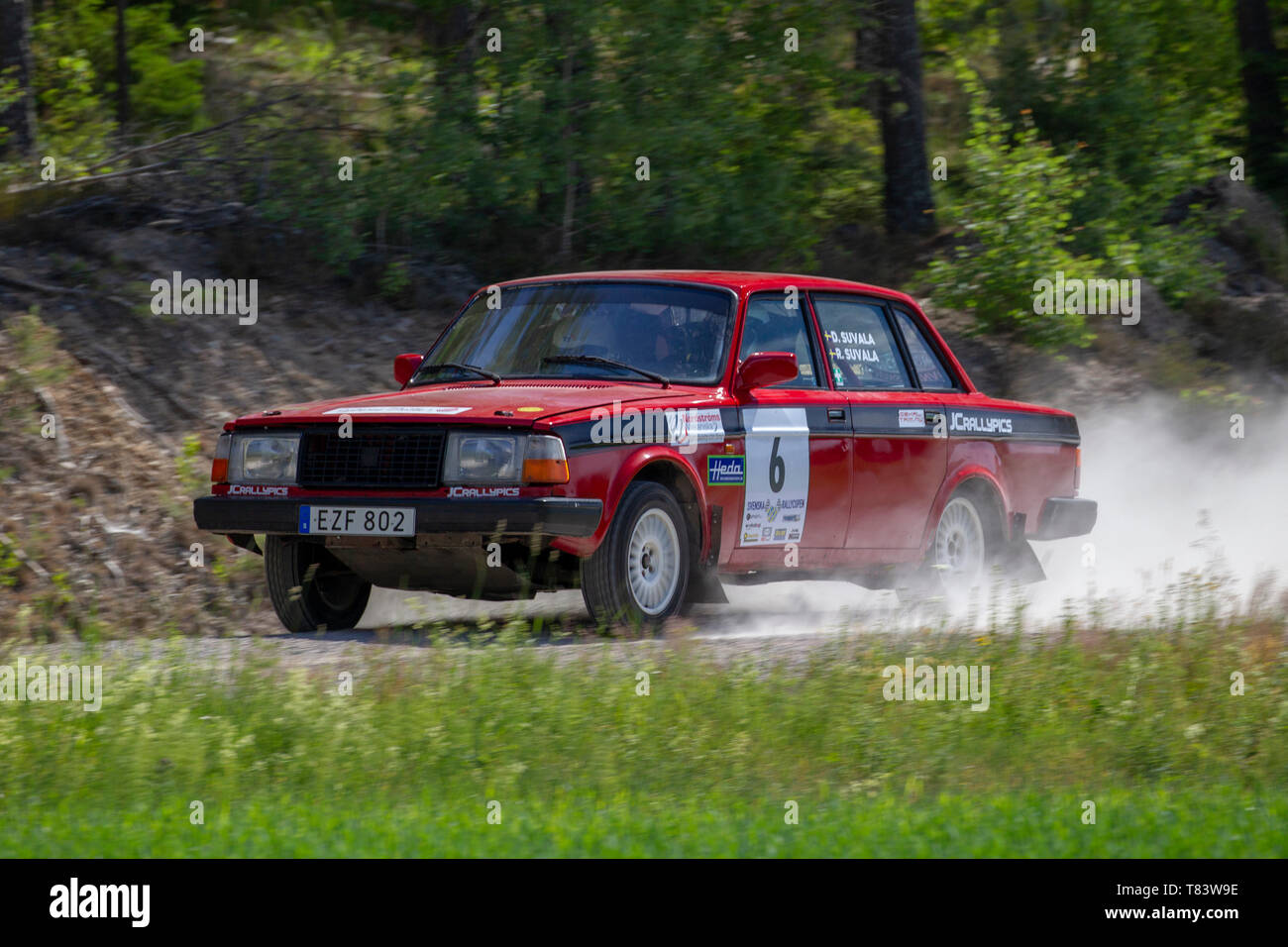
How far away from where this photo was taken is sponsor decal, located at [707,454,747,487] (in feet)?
27.3

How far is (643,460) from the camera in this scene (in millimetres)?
7867

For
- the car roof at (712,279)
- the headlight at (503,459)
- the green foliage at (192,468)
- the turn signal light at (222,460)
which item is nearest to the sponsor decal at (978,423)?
the car roof at (712,279)

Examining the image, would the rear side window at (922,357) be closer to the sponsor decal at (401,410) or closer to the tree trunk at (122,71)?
the sponsor decal at (401,410)

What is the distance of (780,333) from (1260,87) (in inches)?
623

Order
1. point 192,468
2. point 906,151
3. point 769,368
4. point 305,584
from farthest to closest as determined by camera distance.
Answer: point 906,151, point 192,468, point 305,584, point 769,368

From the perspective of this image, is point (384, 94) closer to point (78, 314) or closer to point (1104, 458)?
point (78, 314)

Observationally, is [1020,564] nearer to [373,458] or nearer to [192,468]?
[373,458]

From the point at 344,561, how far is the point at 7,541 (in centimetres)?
301

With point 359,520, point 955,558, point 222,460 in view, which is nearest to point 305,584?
point 222,460

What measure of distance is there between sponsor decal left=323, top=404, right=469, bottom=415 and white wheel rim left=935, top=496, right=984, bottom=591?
3.36 metres

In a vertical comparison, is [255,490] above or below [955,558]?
above

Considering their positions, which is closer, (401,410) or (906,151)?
(401,410)

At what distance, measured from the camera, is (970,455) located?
999cm

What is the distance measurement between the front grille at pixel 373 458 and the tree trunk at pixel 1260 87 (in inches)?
680
